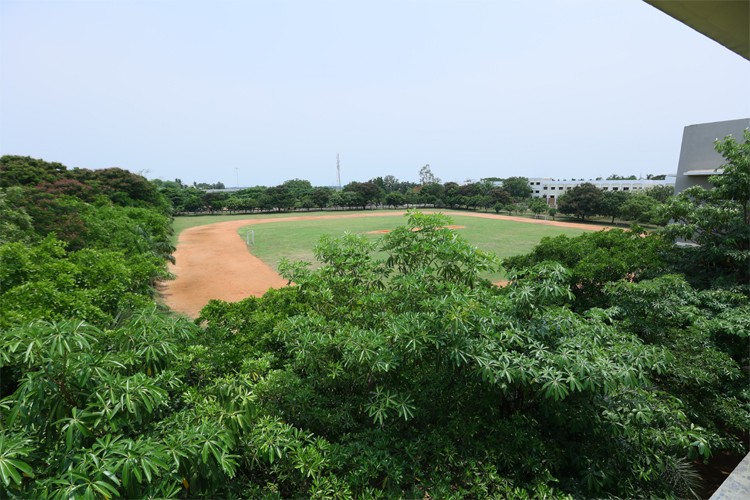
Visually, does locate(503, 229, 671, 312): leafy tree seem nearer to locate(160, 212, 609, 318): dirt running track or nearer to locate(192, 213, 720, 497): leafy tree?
locate(192, 213, 720, 497): leafy tree

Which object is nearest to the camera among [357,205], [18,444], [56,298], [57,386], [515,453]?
[18,444]

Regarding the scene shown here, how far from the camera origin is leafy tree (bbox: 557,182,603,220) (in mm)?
45784

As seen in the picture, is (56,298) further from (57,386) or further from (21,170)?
(21,170)

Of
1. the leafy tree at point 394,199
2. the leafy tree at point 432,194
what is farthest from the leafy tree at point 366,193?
the leafy tree at point 432,194

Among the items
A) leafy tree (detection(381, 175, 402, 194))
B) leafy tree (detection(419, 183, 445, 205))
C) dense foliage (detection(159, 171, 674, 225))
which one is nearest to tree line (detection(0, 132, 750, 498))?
dense foliage (detection(159, 171, 674, 225))

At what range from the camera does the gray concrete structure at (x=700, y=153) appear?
1193 cm

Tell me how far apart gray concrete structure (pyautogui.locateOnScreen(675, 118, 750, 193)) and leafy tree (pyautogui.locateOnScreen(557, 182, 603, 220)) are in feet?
→ 120

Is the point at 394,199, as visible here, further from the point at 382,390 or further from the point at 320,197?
the point at 382,390

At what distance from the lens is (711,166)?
12.3 metres

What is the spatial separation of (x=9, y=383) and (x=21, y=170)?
22.8 metres

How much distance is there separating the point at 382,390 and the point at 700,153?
1553 cm

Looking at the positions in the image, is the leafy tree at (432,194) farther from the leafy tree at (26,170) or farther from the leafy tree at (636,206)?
the leafy tree at (26,170)

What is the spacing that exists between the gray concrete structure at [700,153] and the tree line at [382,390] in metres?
9.14

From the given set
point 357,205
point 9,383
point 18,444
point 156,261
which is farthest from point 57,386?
point 357,205
